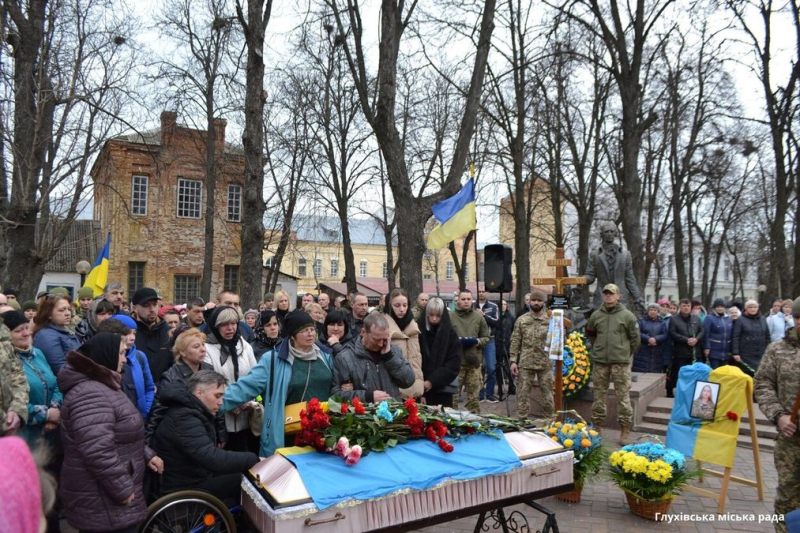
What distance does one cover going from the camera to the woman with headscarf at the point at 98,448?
122 inches

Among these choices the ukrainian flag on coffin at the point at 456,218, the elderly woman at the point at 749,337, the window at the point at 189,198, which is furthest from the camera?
the window at the point at 189,198

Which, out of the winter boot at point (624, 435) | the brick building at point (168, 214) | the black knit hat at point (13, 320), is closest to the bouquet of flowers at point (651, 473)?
the winter boot at point (624, 435)

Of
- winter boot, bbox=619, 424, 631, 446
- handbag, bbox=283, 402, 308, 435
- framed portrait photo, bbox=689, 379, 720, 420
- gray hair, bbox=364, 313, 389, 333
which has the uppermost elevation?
gray hair, bbox=364, 313, 389, 333

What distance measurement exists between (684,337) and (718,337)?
587mm

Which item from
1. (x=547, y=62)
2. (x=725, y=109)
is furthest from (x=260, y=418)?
(x=725, y=109)

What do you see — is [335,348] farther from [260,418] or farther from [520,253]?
[520,253]

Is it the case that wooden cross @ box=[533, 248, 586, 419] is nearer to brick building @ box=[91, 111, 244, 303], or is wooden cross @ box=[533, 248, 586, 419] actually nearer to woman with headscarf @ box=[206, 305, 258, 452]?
woman with headscarf @ box=[206, 305, 258, 452]

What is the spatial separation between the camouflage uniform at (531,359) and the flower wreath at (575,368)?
1.56ft

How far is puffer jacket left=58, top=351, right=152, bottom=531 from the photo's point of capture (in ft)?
10.1

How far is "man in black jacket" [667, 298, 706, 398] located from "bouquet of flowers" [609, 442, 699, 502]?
5.93m

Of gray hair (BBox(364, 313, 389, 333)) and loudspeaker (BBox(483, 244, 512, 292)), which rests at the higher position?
loudspeaker (BBox(483, 244, 512, 292))

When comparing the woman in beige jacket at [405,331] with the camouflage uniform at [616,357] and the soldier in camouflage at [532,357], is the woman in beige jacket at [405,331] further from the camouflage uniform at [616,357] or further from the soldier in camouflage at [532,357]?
the camouflage uniform at [616,357]

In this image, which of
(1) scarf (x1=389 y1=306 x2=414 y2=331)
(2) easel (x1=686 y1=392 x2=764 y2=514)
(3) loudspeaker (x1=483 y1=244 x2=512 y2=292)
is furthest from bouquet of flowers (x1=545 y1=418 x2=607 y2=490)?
(3) loudspeaker (x1=483 y1=244 x2=512 y2=292)

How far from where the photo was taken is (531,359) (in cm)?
792
